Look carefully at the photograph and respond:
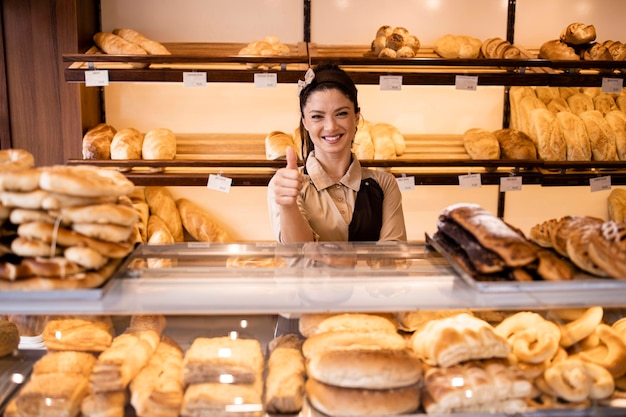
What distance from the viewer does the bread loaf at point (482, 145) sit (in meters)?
3.64

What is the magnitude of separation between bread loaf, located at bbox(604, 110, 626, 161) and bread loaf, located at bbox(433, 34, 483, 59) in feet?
3.16

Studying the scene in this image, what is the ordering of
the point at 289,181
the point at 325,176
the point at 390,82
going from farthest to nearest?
the point at 390,82 < the point at 325,176 < the point at 289,181

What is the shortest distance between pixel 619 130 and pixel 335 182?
2.19 metres

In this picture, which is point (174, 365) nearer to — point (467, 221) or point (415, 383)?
point (415, 383)

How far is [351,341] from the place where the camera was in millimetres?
1685

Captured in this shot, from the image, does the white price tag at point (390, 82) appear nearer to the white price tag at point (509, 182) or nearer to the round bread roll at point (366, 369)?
the white price tag at point (509, 182)

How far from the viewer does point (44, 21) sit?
356 centimetres

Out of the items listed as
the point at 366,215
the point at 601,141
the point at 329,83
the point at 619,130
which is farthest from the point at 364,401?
the point at 619,130

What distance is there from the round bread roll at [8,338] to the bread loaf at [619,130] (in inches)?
136

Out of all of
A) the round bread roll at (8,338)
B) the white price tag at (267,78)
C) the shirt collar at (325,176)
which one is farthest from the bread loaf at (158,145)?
the round bread roll at (8,338)

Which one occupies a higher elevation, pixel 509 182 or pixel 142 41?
pixel 142 41

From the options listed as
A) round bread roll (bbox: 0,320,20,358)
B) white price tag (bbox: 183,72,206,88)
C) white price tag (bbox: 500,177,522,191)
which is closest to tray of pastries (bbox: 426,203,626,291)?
round bread roll (bbox: 0,320,20,358)

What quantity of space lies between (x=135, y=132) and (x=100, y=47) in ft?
1.78

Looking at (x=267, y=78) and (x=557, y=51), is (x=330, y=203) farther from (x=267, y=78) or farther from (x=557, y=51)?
(x=557, y=51)
